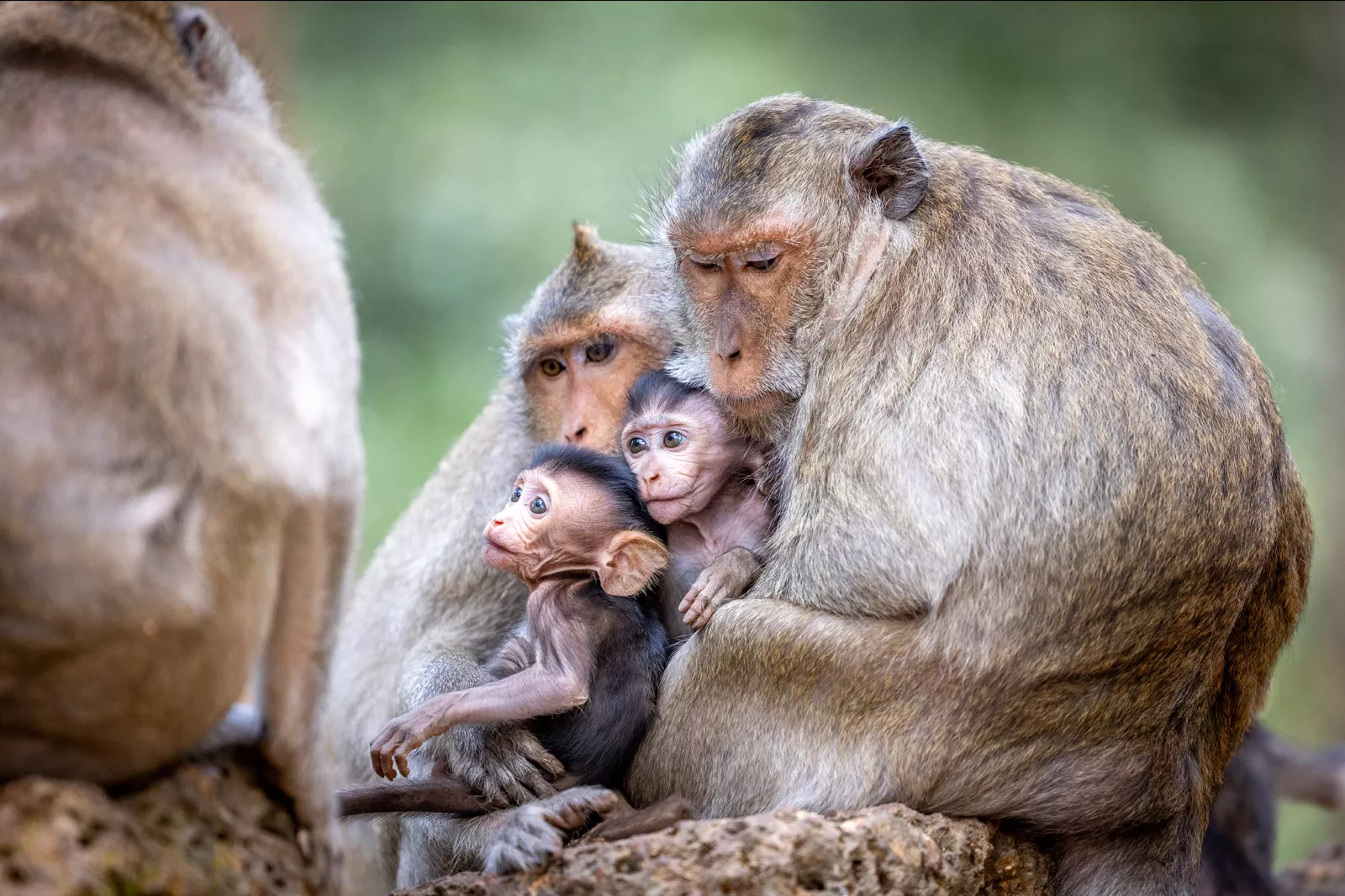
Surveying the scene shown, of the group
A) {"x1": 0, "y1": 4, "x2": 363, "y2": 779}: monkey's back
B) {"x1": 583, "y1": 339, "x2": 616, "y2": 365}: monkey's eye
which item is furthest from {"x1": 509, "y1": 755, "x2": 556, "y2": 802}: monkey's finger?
{"x1": 583, "y1": 339, "x2": 616, "y2": 365}: monkey's eye

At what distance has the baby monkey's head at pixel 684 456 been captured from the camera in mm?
Answer: 3459

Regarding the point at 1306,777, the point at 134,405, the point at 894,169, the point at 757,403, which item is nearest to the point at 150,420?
the point at 134,405

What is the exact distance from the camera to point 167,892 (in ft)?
6.76

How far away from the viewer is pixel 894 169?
10.7 ft

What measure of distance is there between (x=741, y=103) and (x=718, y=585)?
6.17 m

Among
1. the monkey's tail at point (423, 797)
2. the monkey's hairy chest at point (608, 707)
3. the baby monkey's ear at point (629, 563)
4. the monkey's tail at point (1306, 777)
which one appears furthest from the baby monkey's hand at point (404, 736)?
the monkey's tail at point (1306, 777)

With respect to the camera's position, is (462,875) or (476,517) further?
(476,517)

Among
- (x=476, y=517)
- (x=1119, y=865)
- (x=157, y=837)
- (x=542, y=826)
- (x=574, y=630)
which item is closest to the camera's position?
(x=157, y=837)

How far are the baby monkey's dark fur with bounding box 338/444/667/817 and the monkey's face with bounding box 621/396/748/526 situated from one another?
0.10 meters

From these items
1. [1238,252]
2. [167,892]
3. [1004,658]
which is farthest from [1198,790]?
[1238,252]

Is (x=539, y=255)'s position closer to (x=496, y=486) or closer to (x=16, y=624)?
(x=496, y=486)

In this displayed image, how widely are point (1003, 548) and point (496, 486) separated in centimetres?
168

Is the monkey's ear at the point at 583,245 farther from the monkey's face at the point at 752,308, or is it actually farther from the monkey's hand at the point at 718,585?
the monkey's hand at the point at 718,585

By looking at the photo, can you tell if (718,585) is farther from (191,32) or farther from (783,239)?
(191,32)
